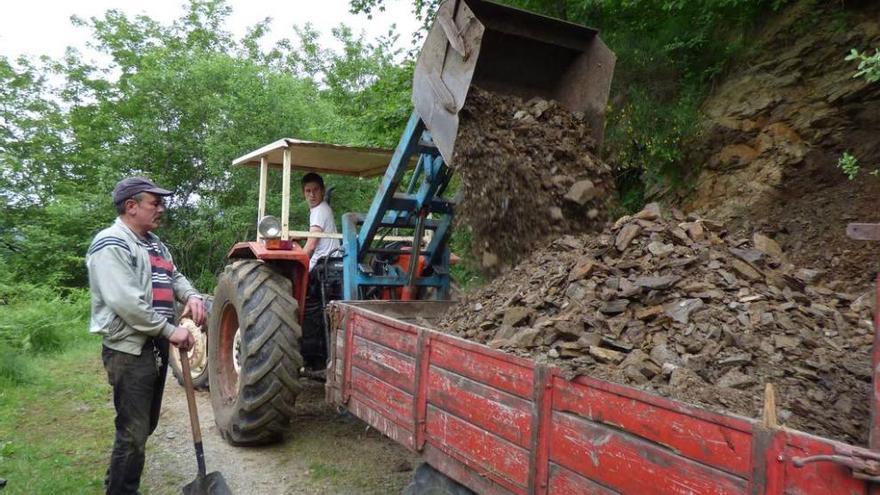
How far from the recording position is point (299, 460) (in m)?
4.23

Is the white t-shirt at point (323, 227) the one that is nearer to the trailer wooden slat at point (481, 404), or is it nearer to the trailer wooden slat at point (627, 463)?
the trailer wooden slat at point (481, 404)

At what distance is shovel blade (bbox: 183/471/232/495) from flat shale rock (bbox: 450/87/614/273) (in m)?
1.97

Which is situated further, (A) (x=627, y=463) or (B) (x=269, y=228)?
(B) (x=269, y=228)

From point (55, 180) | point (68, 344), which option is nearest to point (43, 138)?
point (55, 180)

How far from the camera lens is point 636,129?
679 cm

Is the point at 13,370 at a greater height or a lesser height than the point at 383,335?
lesser

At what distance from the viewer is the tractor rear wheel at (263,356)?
414cm

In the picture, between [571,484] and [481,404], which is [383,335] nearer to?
[481,404]

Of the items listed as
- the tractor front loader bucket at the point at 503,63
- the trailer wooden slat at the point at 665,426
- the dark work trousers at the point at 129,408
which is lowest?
the dark work trousers at the point at 129,408

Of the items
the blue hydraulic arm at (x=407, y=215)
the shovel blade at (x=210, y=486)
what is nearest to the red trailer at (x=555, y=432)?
the shovel blade at (x=210, y=486)

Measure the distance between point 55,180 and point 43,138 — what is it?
1369mm

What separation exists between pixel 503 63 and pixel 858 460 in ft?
10.9

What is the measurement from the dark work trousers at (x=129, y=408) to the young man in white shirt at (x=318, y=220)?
1824 mm

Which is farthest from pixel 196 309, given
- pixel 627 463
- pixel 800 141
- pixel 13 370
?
pixel 800 141
